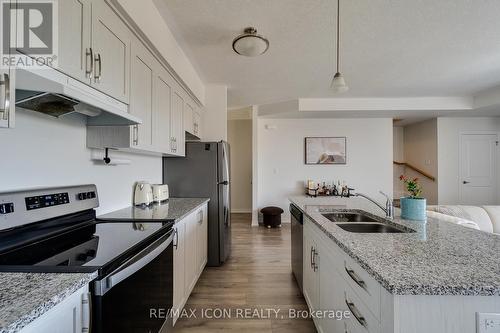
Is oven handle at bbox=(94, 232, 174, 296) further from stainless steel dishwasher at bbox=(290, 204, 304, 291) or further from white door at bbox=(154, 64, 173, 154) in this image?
stainless steel dishwasher at bbox=(290, 204, 304, 291)

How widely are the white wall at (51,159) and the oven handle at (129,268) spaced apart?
0.70m

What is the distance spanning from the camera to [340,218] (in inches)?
77.1

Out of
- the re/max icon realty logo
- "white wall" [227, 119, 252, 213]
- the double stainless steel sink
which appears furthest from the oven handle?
"white wall" [227, 119, 252, 213]

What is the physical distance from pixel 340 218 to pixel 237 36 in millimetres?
2063

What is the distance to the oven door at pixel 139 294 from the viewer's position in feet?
2.69

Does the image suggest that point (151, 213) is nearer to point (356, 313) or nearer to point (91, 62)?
point (91, 62)

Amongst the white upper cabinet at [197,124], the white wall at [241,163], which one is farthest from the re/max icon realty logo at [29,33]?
the white wall at [241,163]

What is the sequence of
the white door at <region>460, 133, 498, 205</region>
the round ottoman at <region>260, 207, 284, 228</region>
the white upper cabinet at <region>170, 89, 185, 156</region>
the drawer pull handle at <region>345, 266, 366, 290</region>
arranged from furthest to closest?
the white door at <region>460, 133, 498, 205</region>, the round ottoman at <region>260, 207, 284, 228</region>, the white upper cabinet at <region>170, 89, 185, 156</region>, the drawer pull handle at <region>345, 266, 366, 290</region>

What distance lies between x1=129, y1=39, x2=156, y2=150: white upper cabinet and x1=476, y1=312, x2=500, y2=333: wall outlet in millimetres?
1890

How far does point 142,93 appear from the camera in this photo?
1.71m

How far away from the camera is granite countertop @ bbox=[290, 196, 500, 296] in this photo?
70 centimetres

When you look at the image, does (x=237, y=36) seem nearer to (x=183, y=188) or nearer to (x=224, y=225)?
(x=183, y=188)

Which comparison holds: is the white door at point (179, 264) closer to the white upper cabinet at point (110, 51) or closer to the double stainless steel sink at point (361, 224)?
the white upper cabinet at point (110, 51)
